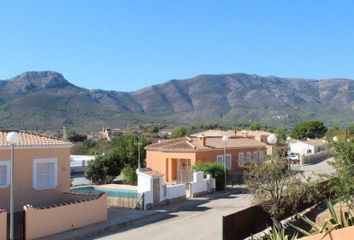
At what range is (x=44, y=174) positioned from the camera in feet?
75.9

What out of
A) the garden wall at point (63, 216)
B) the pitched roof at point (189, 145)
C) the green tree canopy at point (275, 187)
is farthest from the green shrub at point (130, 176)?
the green tree canopy at point (275, 187)

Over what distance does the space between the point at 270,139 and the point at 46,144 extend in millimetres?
10021

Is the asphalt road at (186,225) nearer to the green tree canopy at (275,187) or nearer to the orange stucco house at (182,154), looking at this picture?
the green tree canopy at (275,187)

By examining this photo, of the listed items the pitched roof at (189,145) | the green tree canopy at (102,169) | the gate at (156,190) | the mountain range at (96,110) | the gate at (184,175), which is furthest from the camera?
the mountain range at (96,110)

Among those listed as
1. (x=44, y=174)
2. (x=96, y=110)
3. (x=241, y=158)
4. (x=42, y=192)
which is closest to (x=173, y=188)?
(x=44, y=174)

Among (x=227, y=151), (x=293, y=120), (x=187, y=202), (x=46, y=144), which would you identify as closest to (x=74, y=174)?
(x=227, y=151)

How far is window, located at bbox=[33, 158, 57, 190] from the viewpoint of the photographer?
73.9 ft

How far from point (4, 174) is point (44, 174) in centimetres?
222

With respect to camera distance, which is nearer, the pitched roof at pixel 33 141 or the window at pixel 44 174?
the pitched roof at pixel 33 141

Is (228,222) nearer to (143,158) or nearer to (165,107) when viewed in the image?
(143,158)

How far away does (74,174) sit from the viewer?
49250mm

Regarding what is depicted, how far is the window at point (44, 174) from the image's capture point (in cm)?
2252

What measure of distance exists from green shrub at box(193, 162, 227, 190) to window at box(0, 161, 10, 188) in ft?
50.9

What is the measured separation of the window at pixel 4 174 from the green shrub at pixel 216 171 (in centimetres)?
1551
